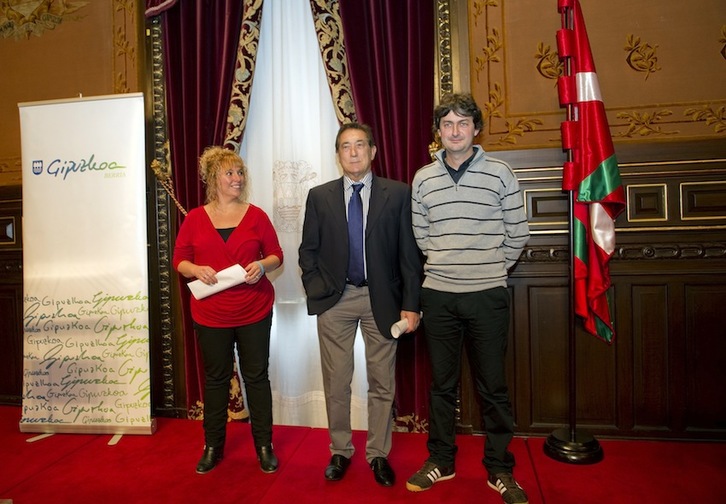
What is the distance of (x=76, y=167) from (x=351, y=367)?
1989 millimetres

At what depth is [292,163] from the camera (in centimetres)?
304

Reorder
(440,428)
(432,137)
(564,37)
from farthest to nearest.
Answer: (432,137), (564,37), (440,428)

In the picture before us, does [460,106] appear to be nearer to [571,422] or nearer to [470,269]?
[470,269]

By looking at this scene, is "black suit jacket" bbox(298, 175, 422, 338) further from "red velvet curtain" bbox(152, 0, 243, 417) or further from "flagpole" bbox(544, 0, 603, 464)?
"red velvet curtain" bbox(152, 0, 243, 417)

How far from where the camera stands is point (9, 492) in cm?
227

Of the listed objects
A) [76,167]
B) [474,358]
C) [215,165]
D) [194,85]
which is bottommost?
[474,358]

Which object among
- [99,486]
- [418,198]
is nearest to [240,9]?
[418,198]

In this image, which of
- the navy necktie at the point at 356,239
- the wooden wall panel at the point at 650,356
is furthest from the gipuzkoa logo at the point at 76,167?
the wooden wall panel at the point at 650,356

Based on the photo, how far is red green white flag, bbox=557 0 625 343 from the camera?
2.40 metres

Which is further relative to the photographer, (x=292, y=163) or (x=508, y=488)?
(x=292, y=163)

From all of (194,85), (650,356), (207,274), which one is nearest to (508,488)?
(650,356)

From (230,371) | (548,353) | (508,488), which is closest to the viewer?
(508,488)

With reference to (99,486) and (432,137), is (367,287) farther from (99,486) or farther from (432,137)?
(99,486)

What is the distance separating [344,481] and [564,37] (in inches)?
89.1
